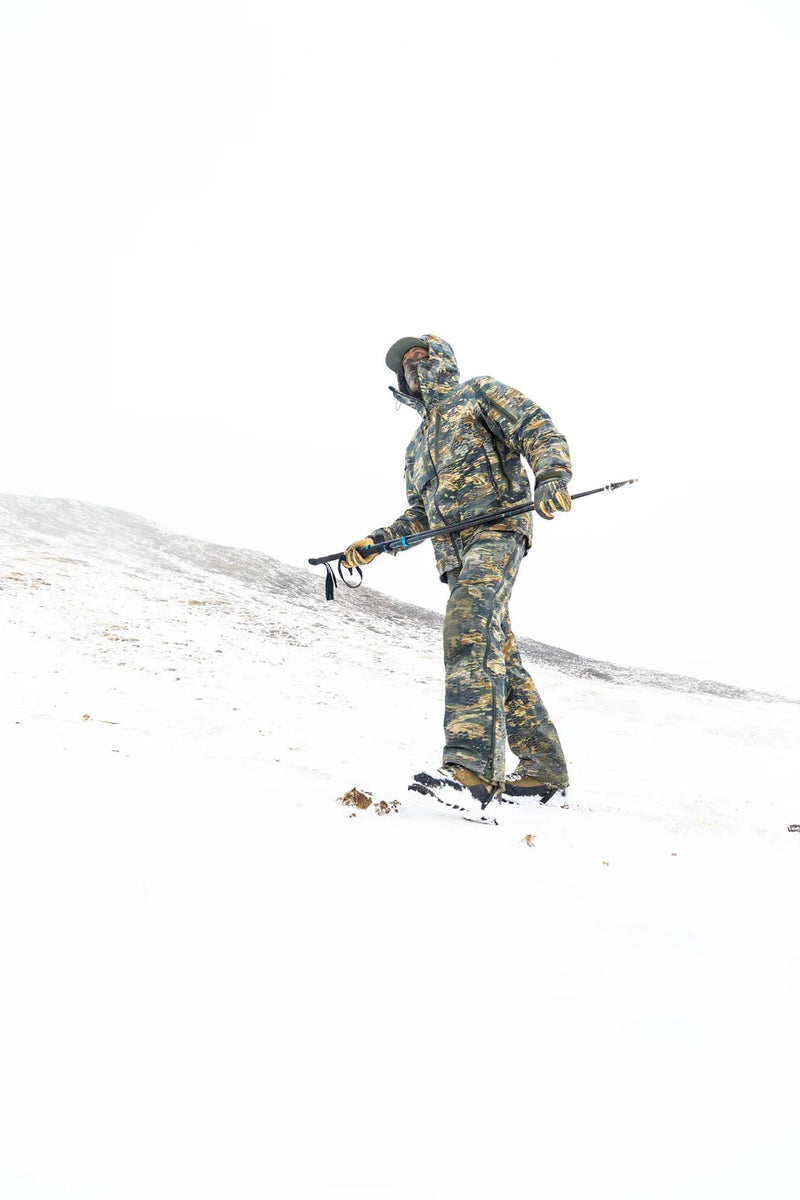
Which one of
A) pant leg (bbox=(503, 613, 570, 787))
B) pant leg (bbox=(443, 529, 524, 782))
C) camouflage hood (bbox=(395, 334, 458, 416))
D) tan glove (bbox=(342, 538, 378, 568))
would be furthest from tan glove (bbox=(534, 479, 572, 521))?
tan glove (bbox=(342, 538, 378, 568))

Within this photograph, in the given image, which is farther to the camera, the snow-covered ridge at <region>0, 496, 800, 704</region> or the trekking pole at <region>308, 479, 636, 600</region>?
the snow-covered ridge at <region>0, 496, 800, 704</region>

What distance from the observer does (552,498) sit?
3.68m

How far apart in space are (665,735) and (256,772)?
299 inches

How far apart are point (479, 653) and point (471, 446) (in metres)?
1.36

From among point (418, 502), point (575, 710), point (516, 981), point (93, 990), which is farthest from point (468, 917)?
point (575, 710)

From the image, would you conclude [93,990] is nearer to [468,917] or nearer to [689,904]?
[468,917]

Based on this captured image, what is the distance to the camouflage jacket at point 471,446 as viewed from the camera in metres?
4.10

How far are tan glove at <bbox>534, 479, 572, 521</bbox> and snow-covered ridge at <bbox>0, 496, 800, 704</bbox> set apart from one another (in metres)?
7.04

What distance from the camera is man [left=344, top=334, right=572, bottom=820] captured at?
3.54 meters

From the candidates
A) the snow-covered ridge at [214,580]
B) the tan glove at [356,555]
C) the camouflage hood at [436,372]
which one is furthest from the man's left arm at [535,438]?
the snow-covered ridge at [214,580]

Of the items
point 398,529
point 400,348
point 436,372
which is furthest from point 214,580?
point 436,372

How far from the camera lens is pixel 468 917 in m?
1.88

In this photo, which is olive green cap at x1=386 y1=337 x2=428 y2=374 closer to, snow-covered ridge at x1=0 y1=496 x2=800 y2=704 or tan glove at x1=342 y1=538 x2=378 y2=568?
tan glove at x1=342 y1=538 x2=378 y2=568

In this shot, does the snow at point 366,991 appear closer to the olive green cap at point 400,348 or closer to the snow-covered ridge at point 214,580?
the olive green cap at point 400,348
